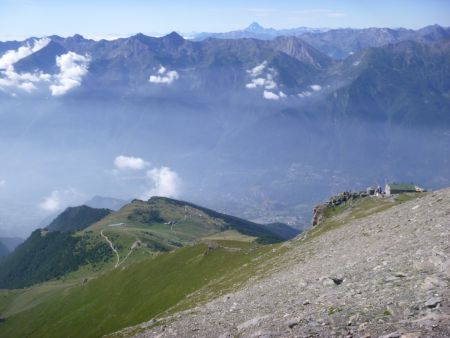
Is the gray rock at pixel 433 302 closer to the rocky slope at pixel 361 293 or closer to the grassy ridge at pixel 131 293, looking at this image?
the rocky slope at pixel 361 293

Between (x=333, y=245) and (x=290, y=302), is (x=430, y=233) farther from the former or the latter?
(x=333, y=245)

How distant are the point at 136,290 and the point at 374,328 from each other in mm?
110342

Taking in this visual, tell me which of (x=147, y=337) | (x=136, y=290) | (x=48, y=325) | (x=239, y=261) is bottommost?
(x=48, y=325)

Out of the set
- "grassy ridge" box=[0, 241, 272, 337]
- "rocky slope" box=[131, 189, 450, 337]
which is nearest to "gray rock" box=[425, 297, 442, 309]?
"rocky slope" box=[131, 189, 450, 337]

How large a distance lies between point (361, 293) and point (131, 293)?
341ft

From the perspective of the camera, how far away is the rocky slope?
28859 millimetres

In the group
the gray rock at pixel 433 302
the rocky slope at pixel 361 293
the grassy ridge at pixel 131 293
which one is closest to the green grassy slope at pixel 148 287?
the grassy ridge at pixel 131 293

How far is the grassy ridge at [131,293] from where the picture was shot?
350 feet

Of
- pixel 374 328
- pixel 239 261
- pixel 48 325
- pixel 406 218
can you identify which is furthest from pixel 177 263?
pixel 374 328

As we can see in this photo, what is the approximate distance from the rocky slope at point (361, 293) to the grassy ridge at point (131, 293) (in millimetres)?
41773

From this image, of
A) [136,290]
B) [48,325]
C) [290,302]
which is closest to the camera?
[290,302]

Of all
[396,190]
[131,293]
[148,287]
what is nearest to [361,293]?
[148,287]

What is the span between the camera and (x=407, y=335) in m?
25.5

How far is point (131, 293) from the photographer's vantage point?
131750 mm
